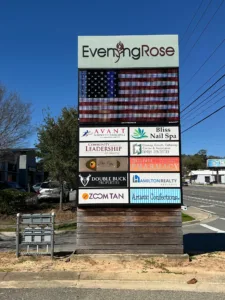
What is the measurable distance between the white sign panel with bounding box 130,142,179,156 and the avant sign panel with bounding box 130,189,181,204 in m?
0.83

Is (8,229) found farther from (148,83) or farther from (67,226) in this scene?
(148,83)

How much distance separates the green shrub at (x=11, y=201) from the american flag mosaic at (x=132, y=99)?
1032cm

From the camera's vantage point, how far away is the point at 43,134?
18.3 meters

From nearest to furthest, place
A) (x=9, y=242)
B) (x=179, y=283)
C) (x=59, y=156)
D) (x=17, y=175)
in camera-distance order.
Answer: (x=179, y=283), (x=9, y=242), (x=59, y=156), (x=17, y=175)

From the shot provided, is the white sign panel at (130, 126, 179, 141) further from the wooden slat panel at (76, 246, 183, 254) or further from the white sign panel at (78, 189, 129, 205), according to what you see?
the wooden slat panel at (76, 246, 183, 254)

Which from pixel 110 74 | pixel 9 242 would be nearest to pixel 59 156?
pixel 9 242

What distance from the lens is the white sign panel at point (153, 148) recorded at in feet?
27.5

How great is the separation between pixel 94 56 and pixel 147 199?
348 cm

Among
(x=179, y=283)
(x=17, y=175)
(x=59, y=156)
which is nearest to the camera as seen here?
(x=179, y=283)

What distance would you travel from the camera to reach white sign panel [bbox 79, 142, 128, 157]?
27.6ft

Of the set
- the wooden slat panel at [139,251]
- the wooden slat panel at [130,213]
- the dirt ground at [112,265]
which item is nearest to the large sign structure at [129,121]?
the wooden slat panel at [130,213]

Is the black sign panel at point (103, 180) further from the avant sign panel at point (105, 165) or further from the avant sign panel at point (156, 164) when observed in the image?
the avant sign panel at point (156, 164)

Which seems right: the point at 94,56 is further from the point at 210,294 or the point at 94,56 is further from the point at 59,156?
the point at 59,156

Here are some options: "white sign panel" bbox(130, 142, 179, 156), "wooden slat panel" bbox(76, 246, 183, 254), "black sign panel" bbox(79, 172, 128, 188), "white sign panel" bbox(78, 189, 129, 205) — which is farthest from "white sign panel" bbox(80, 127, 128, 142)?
"wooden slat panel" bbox(76, 246, 183, 254)
